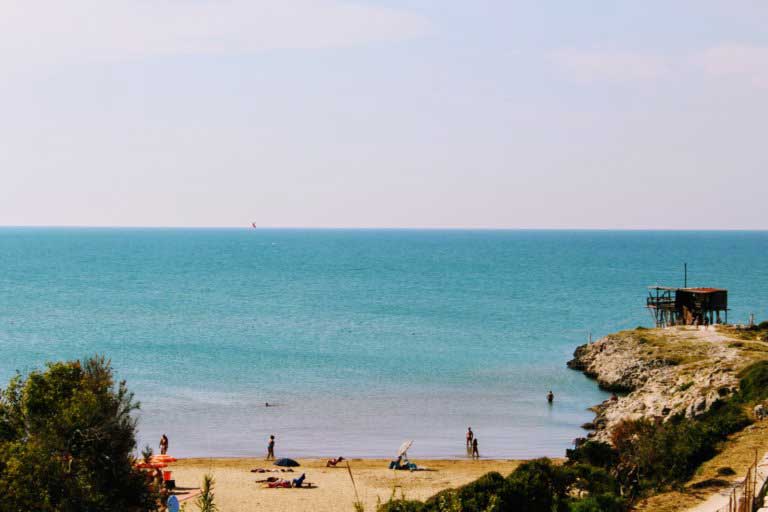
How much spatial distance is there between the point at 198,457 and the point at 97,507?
21.1 metres

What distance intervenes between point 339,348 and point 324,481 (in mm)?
38951

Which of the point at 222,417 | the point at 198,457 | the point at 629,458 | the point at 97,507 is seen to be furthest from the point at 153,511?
the point at 222,417

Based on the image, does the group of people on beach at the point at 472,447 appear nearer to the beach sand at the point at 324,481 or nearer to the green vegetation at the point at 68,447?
the beach sand at the point at 324,481

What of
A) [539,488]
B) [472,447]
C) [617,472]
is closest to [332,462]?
[472,447]

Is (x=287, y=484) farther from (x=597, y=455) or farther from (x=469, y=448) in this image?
(x=597, y=455)

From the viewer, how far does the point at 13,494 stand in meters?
17.7

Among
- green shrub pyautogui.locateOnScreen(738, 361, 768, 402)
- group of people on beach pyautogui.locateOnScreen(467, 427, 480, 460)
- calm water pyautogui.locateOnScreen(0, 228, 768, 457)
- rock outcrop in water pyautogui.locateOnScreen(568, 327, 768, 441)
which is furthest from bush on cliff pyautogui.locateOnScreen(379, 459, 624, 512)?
calm water pyautogui.locateOnScreen(0, 228, 768, 457)

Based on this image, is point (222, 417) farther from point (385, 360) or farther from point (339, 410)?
point (385, 360)

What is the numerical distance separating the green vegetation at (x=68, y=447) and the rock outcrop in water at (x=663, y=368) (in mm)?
22979

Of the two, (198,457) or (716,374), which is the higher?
(716,374)

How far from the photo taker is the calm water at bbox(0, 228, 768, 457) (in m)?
45.1

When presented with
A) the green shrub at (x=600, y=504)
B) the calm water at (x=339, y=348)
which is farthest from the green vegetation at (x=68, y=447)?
the calm water at (x=339, y=348)

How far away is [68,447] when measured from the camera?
64.1ft

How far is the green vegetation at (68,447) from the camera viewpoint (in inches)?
715
